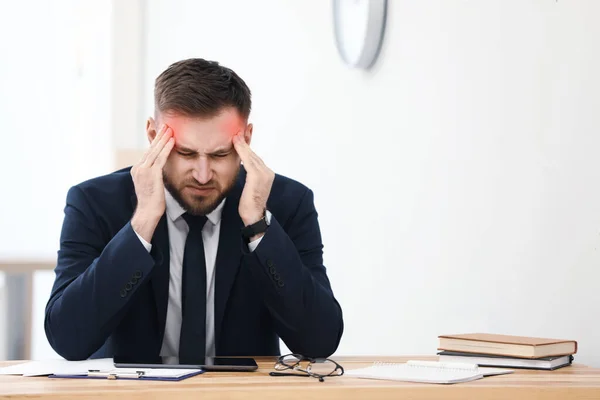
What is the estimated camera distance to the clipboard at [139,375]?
49.0 inches

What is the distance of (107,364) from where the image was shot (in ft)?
4.78

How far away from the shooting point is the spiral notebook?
4.15 feet

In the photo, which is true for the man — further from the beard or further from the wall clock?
the wall clock

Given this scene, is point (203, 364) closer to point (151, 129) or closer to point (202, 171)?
point (202, 171)

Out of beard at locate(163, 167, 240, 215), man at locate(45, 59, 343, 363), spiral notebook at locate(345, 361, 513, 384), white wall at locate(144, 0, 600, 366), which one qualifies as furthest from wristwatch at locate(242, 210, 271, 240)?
white wall at locate(144, 0, 600, 366)

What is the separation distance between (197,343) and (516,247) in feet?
2.37

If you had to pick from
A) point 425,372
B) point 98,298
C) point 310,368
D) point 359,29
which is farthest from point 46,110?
point 425,372

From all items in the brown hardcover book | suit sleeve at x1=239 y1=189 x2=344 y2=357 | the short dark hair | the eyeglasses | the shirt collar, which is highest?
the short dark hair

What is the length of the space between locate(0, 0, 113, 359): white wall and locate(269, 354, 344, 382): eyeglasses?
4.10 metres

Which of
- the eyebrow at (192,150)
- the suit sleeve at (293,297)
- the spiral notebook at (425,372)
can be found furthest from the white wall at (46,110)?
the spiral notebook at (425,372)

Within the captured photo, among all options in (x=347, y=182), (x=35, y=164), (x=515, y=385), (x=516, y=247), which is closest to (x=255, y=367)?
(x=515, y=385)

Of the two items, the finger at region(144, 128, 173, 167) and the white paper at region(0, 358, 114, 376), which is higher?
the finger at region(144, 128, 173, 167)

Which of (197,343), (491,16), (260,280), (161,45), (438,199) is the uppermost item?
(161,45)

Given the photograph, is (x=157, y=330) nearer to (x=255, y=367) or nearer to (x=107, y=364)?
(x=107, y=364)
